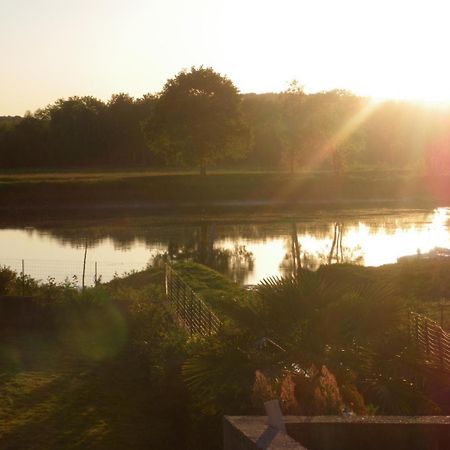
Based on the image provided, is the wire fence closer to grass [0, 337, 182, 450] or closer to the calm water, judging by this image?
the calm water

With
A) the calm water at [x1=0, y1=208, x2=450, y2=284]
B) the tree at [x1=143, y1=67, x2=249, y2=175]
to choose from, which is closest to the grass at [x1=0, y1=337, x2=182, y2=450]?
the calm water at [x1=0, y1=208, x2=450, y2=284]

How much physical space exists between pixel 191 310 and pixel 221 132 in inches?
2739

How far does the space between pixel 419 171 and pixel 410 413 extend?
283 feet

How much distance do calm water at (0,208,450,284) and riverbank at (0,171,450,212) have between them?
35.5ft

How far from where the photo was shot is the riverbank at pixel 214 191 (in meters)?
79.0

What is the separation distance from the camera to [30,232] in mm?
58844

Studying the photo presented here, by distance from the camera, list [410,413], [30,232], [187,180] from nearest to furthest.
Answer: [410,413]
[30,232]
[187,180]

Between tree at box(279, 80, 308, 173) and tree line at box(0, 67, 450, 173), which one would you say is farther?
tree at box(279, 80, 308, 173)

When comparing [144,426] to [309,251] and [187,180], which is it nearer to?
[309,251]

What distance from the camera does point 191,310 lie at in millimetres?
19891

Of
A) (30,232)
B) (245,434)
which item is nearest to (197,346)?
(245,434)

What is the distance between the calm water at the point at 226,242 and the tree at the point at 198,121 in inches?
731

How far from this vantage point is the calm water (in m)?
41.3

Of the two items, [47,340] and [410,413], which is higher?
[410,413]
